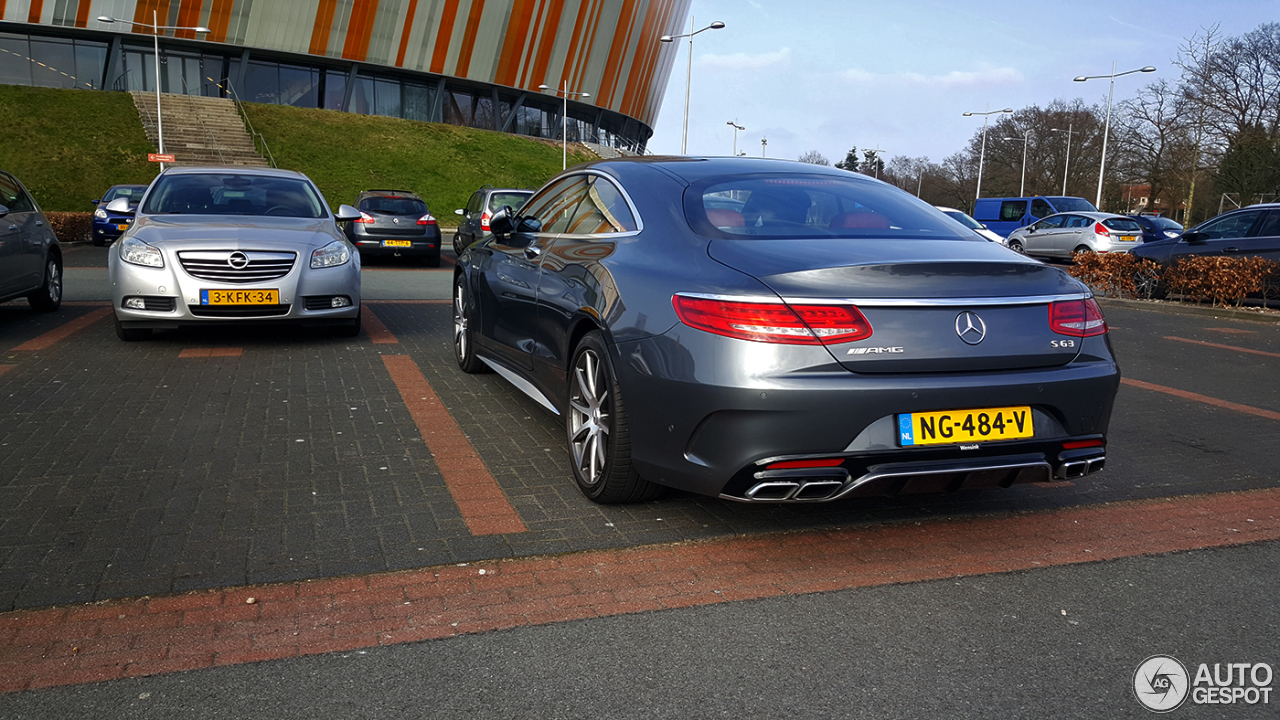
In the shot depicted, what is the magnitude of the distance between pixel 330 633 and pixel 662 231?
2099mm

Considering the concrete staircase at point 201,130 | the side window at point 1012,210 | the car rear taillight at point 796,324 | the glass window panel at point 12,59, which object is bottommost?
the car rear taillight at point 796,324

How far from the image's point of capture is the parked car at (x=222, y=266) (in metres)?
7.70

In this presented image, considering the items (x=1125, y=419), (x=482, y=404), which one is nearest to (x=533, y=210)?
(x=482, y=404)

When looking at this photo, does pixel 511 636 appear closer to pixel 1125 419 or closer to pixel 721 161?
pixel 721 161

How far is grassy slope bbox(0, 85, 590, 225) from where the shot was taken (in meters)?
39.8

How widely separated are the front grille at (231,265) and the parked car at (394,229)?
1086 centimetres

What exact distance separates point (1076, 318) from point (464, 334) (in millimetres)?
4666

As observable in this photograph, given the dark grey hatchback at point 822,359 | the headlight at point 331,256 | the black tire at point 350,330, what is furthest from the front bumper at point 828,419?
the black tire at point 350,330

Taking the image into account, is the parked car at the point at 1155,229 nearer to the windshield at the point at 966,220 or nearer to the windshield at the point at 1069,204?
the windshield at the point at 1069,204

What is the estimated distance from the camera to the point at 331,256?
835 centimetres

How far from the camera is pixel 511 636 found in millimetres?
2988

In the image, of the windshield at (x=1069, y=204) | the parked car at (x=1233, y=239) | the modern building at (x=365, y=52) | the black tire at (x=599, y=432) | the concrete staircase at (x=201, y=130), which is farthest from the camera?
the modern building at (x=365, y=52)

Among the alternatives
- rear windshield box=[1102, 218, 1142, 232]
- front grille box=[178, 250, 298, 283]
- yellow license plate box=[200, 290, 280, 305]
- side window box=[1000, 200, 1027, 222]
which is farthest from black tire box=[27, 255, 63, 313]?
side window box=[1000, 200, 1027, 222]

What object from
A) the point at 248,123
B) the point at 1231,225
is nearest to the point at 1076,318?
the point at 1231,225
